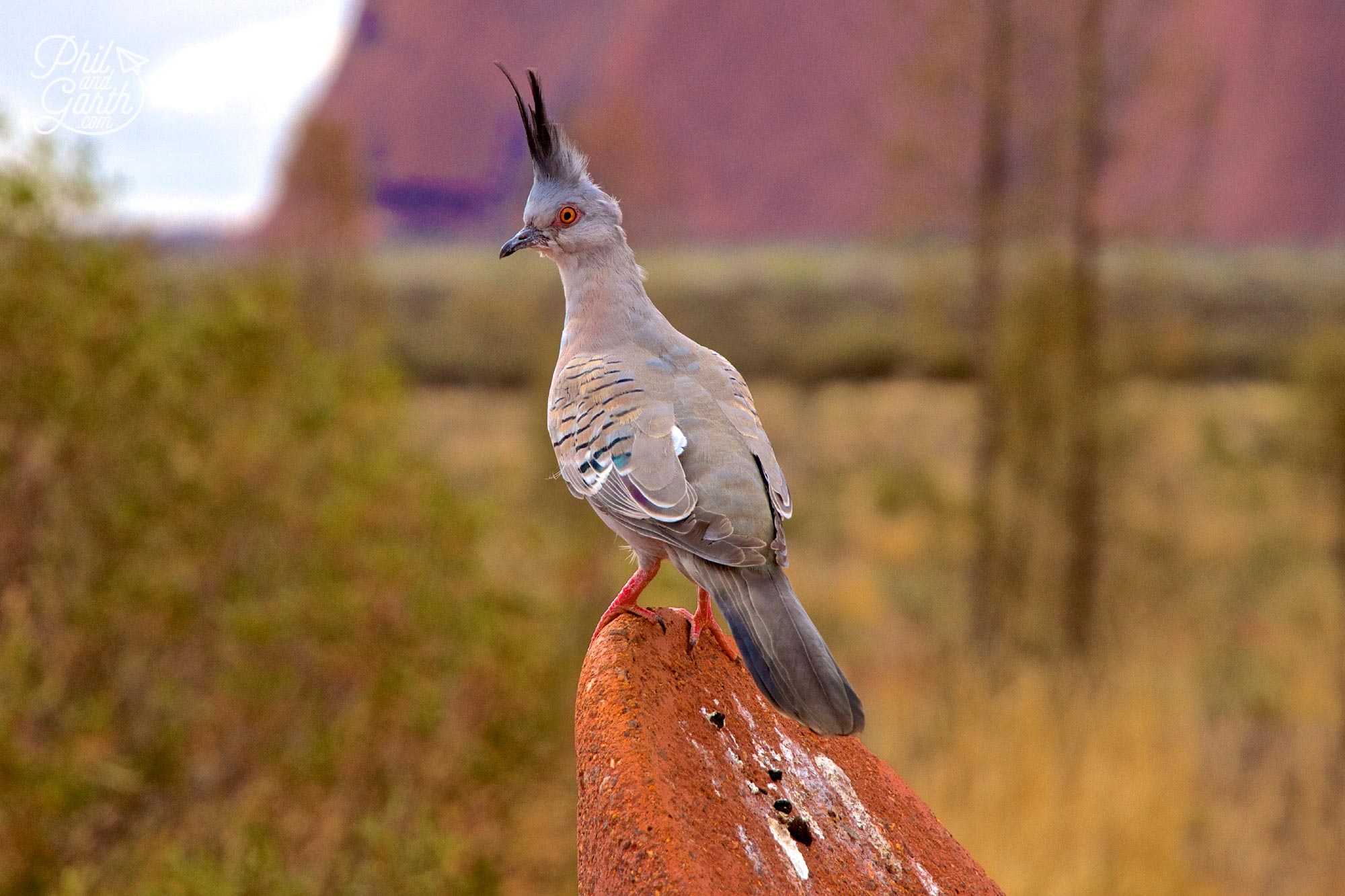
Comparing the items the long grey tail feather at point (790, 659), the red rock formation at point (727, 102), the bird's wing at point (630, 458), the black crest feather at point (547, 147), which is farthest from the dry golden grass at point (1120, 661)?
the red rock formation at point (727, 102)

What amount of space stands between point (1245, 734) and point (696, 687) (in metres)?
10.8

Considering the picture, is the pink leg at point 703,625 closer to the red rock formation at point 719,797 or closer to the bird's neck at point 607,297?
the red rock formation at point 719,797

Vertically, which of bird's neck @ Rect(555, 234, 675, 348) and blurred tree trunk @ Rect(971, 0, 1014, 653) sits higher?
blurred tree trunk @ Rect(971, 0, 1014, 653)

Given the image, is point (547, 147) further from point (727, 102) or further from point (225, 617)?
point (727, 102)

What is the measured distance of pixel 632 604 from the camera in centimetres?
294

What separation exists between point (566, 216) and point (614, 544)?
5.63m

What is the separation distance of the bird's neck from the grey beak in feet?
0.28

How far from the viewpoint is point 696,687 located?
9.02ft

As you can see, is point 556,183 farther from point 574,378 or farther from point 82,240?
point 82,240

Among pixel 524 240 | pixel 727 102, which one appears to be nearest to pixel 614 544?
pixel 524 240

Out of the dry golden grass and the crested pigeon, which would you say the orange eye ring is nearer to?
the crested pigeon

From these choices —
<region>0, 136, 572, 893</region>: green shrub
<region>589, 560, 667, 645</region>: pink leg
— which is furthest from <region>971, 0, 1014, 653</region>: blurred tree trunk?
<region>589, 560, 667, 645</region>: pink leg

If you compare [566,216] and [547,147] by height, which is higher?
[547,147]

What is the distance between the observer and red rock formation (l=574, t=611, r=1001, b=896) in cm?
221
